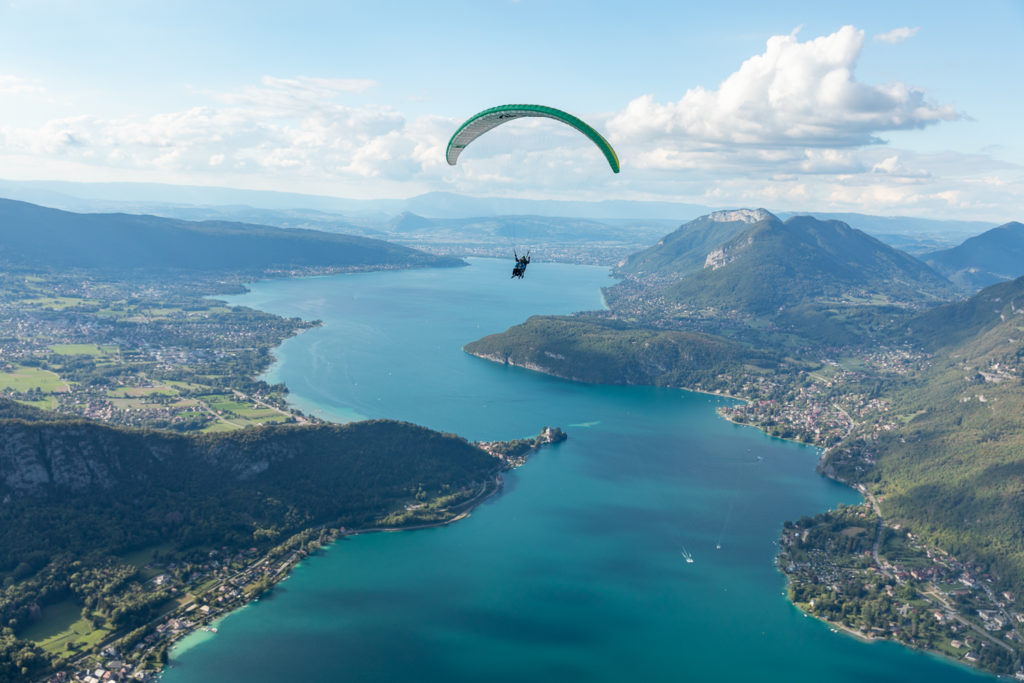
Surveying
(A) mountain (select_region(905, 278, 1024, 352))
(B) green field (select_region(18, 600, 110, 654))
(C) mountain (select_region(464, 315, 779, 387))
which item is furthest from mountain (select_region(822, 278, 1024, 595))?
(B) green field (select_region(18, 600, 110, 654))

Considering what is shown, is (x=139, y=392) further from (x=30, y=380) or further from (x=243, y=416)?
(x=243, y=416)

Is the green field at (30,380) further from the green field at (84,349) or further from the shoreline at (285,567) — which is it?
the shoreline at (285,567)

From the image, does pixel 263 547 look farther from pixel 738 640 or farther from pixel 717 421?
pixel 717 421

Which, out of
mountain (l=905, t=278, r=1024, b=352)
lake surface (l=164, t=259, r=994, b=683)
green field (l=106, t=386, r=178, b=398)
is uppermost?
mountain (l=905, t=278, r=1024, b=352)

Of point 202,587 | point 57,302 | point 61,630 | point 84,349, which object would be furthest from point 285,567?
point 57,302

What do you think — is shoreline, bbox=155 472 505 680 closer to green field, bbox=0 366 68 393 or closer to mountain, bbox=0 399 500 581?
mountain, bbox=0 399 500 581

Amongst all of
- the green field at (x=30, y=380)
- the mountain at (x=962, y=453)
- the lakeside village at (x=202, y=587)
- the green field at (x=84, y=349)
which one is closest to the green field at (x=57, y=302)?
the green field at (x=84, y=349)
